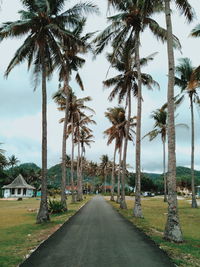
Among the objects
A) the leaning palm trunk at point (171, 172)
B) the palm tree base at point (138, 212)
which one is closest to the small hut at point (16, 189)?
the palm tree base at point (138, 212)

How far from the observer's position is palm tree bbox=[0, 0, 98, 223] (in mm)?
14675

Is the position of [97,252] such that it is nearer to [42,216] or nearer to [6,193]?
[42,216]

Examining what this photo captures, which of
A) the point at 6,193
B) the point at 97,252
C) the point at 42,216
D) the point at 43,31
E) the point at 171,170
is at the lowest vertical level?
the point at 6,193

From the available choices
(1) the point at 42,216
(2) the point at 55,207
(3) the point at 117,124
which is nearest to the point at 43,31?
(1) the point at 42,216

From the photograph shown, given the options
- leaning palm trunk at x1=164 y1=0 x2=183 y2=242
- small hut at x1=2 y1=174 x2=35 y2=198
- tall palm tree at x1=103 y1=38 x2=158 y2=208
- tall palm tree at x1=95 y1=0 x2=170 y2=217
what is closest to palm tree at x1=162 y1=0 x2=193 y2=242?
leaning palm trunk at x1=164 y1=0 x2=183 y2=242

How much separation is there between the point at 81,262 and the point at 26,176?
7582 centimetres

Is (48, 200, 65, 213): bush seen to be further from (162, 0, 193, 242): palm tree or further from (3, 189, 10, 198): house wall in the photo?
(3, 189, 10, 198): house wall

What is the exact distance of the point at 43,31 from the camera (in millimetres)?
15219

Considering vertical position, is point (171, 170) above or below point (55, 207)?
above

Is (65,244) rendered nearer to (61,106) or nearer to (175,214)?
(175,214)

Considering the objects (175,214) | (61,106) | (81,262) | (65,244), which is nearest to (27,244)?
(65,244)

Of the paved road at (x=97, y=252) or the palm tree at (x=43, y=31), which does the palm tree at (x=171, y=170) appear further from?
the palm tree at (x=43, y=31)

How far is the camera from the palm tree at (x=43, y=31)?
14675mm

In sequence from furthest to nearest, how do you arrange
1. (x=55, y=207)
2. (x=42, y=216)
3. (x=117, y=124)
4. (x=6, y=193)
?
(x=6, y=193) < (x=117, y=124) < (x=55, y=207) < (x=42, y=216)
